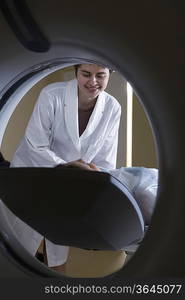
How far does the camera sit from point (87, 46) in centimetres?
40

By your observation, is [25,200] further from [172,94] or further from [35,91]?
[35,91]

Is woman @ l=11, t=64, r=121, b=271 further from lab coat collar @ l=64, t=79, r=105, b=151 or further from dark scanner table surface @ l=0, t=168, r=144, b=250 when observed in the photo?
dark scanner table surface @ l=0, t=168, r=144, b=250

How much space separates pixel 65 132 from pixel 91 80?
232 mm

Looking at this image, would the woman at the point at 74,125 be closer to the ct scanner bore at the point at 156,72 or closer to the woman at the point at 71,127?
the woman at the point at 71,127

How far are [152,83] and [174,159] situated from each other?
0.07 meters

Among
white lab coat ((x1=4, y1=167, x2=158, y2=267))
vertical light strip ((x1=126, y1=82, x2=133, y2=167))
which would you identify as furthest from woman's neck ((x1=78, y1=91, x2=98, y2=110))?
vertical light strip ((x1=126, y1=82, x2=133, y2=167))

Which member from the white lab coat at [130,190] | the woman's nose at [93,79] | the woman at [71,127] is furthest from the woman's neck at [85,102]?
the white lab coat at [130,190]

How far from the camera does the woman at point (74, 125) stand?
1.63 meters

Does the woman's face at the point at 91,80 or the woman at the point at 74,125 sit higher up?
the woman's face at the point at 91,80

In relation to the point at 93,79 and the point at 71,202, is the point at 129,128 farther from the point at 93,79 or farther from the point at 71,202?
the point at 71,202

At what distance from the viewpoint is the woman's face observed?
5.20 ft

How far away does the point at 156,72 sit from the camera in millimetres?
345

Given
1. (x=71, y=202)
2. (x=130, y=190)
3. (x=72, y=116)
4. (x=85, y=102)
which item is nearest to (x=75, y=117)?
(x=72, y=116)

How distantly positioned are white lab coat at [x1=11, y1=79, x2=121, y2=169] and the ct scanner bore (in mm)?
1216
